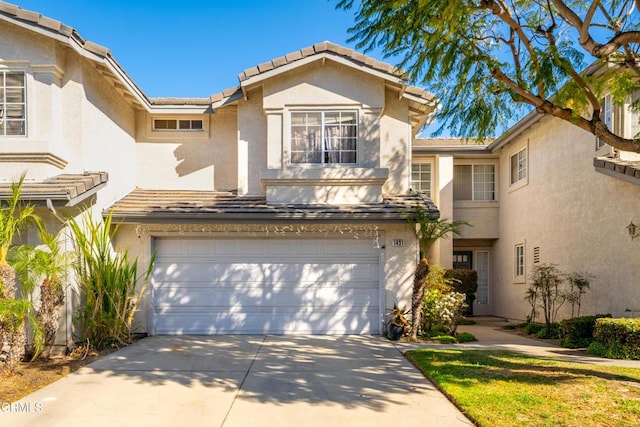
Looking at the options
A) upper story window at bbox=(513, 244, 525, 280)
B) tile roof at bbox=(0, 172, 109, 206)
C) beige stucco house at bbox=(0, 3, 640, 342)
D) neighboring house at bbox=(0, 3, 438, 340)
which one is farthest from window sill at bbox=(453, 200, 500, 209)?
tile roof at bbox=(0, 172, 109, 206)

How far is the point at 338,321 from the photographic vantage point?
10.5 meters

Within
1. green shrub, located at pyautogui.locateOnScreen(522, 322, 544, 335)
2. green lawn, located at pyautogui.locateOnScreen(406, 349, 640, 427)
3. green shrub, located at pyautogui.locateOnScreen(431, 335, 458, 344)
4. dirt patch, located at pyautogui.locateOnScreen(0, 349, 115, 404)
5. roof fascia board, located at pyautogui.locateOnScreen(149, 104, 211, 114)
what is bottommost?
green shrub, located at pyautogui.locateOnScreen(522, 322, 544, 335)

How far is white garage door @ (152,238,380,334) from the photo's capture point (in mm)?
10469

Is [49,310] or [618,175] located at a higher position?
[618,175]

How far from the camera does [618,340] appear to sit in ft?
27.8

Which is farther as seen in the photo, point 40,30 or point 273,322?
point 273,322

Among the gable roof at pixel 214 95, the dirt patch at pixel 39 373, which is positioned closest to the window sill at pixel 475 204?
the gable roof at pixel 214 95

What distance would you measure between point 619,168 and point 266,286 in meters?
8.13

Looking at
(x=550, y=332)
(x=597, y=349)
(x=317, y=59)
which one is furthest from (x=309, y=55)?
(x=550, y=332)

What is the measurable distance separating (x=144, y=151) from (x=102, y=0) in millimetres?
4407

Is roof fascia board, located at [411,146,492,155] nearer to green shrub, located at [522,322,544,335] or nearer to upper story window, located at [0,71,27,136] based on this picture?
green shrub, located at [522,322,544,335]

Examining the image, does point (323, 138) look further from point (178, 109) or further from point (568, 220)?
point (568, 220)

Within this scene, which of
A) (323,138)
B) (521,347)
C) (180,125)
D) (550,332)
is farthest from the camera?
(180,125)

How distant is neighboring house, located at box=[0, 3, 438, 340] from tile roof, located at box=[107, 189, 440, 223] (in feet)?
0.09
